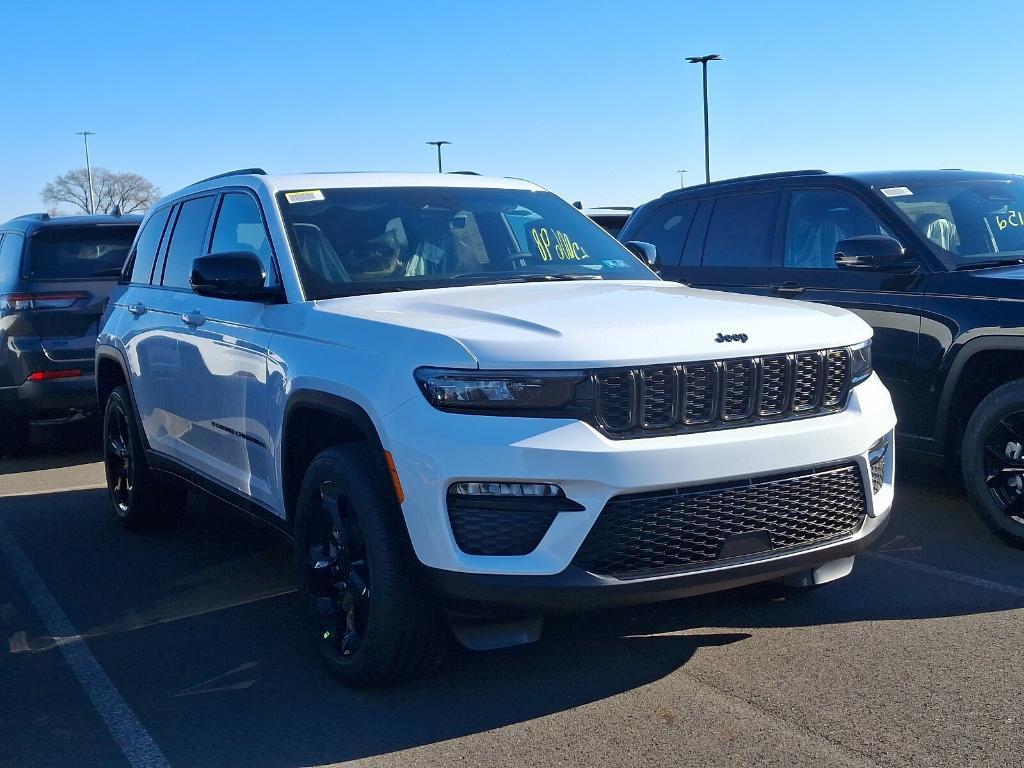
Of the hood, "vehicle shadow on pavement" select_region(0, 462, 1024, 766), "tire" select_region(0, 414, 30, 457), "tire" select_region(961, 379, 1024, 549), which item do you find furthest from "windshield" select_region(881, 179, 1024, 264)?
"tire" select_region(0, 414, 30, 457)

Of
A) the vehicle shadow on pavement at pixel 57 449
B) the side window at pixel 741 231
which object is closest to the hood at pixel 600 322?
the side window at pixel 741 231

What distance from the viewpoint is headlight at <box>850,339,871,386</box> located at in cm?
415

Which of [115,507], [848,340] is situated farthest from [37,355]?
[848,340]

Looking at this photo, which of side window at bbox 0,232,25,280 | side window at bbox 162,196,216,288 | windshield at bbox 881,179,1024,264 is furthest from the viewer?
side window at bbox 0,232,25,280

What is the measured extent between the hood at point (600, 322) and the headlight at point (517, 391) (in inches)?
1.4

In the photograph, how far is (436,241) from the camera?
513cm

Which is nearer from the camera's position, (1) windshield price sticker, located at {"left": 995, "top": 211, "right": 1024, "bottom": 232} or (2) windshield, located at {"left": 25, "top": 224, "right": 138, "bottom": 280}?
(1) windshield price sticker, located at {"left": 995, "top": 211, "right": 1024, "bottom": 232}

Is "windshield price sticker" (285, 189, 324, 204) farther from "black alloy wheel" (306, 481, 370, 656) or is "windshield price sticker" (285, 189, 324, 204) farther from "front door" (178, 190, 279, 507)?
"black alloy wheel" (306, 481, 370, 656)

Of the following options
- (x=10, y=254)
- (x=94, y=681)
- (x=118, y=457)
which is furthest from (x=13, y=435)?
(x=94, y=681)

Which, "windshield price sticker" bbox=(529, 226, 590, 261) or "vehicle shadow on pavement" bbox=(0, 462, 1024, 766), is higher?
"windshield price sticker" bbox=(529, 226, 590, 261)

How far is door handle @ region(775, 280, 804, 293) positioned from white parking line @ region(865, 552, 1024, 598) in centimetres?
194

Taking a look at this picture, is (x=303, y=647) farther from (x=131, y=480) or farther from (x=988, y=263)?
(x=988, y=263)

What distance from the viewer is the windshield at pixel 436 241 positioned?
189 inches

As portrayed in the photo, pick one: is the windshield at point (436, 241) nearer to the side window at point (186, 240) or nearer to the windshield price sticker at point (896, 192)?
the side window at point (186, 240)
